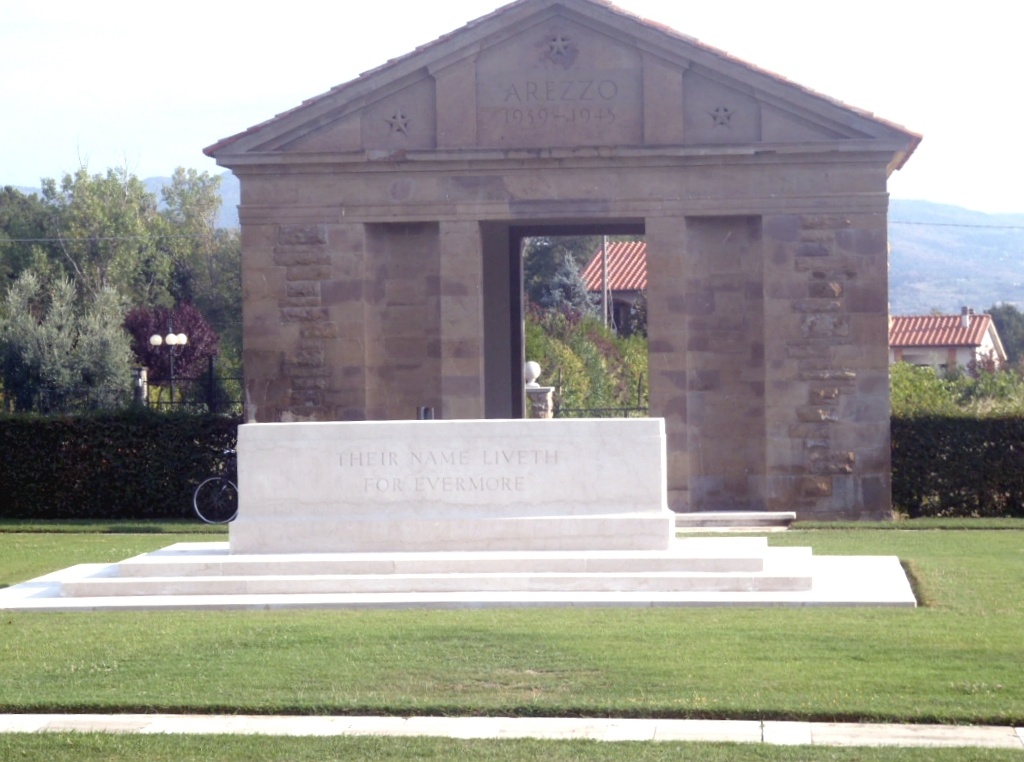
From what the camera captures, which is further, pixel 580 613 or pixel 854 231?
pixel 854 231

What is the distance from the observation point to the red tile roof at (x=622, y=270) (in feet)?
224

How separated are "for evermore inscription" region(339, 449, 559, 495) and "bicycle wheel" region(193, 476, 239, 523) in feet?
32.7

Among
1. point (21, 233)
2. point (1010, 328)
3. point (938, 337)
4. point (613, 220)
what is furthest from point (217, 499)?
point (1010, 328)

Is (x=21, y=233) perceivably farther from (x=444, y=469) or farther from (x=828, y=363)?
(x=444, y=469)

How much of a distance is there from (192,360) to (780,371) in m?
41.2

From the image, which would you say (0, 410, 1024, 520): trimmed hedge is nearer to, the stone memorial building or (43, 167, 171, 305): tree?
the stone memorial building

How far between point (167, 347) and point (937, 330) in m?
48.8

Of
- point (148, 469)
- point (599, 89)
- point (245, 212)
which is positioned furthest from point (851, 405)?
point (148, 469)

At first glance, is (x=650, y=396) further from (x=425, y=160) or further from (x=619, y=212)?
(x=425, y=160)

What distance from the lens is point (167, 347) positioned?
2368 inches

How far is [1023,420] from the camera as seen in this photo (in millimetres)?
23688

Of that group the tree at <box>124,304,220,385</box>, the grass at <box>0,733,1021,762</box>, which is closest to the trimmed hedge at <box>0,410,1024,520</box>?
the grass at <box>0,733,1021,762</box>

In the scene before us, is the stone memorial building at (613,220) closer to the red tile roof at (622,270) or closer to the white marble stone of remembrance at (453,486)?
the white marble stone of remembrance at (453,486)

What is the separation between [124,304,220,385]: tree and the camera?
59.5m
